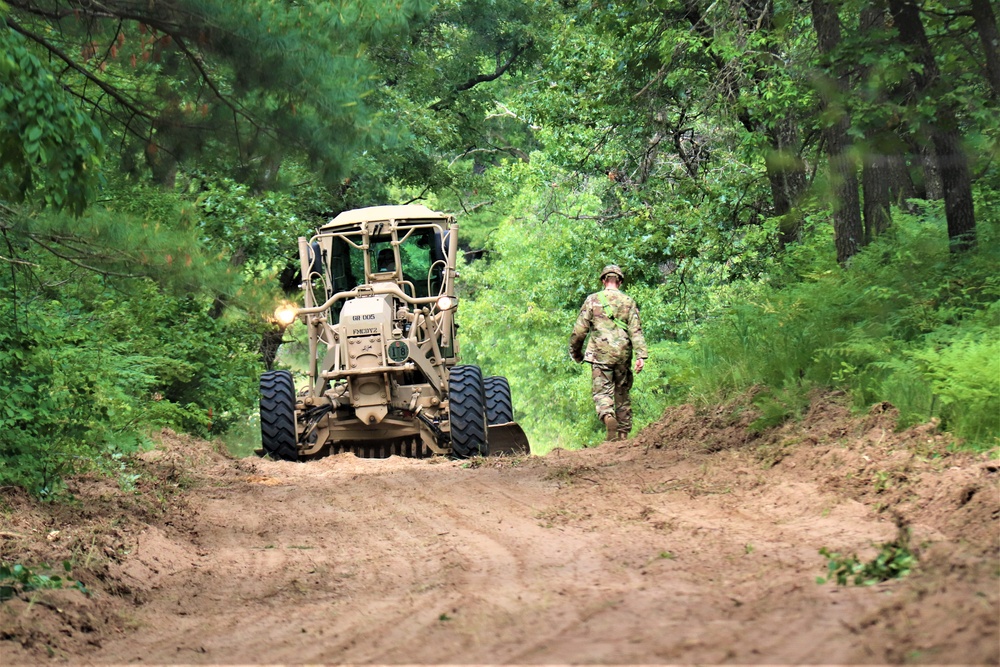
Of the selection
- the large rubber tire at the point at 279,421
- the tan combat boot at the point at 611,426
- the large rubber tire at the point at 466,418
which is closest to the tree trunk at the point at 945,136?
the tan combat boot at the point at 611,426

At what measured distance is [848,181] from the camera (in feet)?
42.3

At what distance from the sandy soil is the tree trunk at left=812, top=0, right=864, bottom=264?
301cm

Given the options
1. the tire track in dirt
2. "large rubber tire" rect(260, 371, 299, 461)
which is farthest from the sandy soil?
"large rubber tire" rect(260, 371, 299, 461)

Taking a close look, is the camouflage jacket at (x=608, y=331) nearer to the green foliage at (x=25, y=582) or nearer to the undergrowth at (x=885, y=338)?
the undergrowth at (x=885, y=338)

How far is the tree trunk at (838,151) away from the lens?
10.9 metres

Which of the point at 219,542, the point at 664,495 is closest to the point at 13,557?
the point at 219,542

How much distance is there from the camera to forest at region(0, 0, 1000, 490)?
9.19m

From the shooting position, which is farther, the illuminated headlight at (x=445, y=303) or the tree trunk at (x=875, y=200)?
the illuminated headlight at (x=445, y=303)

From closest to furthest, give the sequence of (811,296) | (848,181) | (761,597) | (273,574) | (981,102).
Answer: (761,597), (273,574), (981,102), (811,296), (848,181)

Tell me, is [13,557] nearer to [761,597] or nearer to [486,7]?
[761,597]

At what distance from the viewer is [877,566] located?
5133 mm

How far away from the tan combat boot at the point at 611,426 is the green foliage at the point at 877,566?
27.1ft

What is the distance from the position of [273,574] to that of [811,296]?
6.74m

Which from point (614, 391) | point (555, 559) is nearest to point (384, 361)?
point (614, 391)
